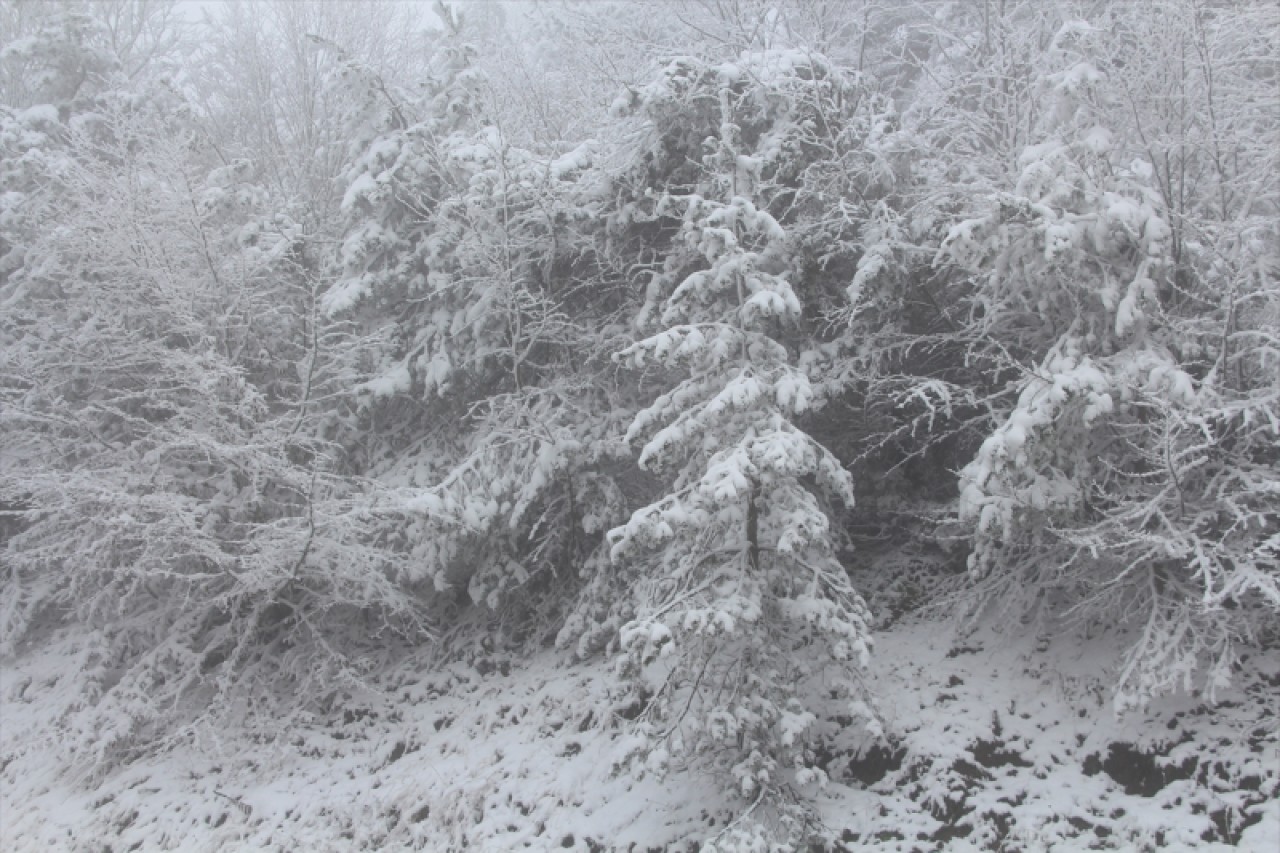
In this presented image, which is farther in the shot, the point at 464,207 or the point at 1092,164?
the point at 464,207

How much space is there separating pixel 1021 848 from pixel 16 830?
9289 mm

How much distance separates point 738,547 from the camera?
21.7 ft

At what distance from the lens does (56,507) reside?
28.5 feet

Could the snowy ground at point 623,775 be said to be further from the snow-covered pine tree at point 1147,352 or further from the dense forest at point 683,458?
the snow-covered pine tree at point 1147,352

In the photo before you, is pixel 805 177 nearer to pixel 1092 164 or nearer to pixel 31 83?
pixel 1092 164

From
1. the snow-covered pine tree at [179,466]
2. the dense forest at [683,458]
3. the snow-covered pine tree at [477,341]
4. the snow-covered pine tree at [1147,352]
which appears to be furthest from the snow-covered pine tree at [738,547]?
the snow-covered pine tree at [179,466]

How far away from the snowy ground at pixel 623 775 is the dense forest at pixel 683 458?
0.04 metres

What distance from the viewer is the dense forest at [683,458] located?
20.1 ft

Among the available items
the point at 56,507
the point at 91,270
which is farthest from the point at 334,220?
the point at 56,507

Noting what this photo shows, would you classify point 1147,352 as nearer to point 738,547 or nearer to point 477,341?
point 738,547

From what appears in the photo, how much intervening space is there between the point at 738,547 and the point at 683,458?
846 millimetres

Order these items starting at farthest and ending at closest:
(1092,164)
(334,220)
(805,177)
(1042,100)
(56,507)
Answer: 1. (334,220)
2. (56,507)
3. (805,177)
4. (1042,100)
5. (1092,164)

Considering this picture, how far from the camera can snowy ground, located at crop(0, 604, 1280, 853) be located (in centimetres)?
591

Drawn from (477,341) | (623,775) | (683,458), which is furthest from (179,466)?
(683,458)
